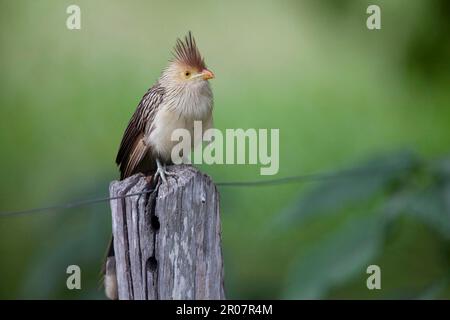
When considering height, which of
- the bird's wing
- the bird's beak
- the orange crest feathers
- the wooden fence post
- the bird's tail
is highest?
the orange crest feathers

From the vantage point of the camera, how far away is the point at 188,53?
277 cm

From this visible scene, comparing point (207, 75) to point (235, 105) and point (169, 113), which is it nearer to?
point (169, 113)

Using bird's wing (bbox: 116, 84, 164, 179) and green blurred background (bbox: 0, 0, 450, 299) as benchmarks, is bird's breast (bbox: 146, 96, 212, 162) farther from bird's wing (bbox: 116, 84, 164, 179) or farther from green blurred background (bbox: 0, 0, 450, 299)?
green blurred background (bbox: 0, 0, 450, 299)

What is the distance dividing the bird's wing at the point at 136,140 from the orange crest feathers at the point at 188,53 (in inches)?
5.4

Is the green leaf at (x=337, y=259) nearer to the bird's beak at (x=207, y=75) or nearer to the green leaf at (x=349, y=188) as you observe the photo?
the green leaf at (x=349, y=188)

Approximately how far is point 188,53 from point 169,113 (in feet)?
0.69

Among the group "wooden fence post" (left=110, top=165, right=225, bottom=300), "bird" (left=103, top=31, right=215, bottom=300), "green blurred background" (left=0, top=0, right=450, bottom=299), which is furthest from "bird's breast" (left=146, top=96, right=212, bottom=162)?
"green blurred background" (left=0, top=0, right=450, bottom=299)

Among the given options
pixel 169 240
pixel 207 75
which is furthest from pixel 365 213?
pixel 207 75

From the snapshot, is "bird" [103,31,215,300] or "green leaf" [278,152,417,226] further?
"bird" [103,31,215,300]

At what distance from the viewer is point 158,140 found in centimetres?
271

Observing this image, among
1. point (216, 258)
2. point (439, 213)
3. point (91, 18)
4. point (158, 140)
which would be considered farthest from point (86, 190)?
point (439, 213)

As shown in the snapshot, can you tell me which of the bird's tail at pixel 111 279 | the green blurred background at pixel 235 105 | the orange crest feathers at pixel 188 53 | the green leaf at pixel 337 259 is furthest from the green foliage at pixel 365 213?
the green blurred background at pixel 235 105

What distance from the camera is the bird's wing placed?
2.71 meters
